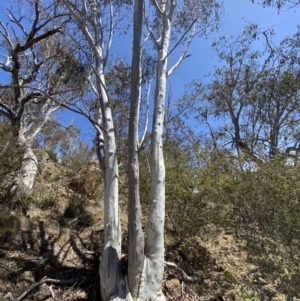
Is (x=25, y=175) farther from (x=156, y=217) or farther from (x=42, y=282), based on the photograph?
(x=156, y=217)

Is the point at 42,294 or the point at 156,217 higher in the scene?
the point at 156,217

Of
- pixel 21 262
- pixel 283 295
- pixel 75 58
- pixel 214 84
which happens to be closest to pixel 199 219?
pixel 283 295

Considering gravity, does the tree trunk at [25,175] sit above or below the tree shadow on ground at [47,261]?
above

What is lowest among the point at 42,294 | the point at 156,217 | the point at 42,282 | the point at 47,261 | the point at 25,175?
the point at 42,294

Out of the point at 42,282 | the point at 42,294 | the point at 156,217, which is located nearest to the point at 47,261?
the point at 42,282

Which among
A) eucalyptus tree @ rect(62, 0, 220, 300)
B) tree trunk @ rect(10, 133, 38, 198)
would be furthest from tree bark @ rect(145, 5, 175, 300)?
tree trunk @ rect(10, 133, 38, 198)

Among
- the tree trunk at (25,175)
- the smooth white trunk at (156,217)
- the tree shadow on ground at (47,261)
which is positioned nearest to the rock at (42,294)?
the tree shadow on ground at (47,261)

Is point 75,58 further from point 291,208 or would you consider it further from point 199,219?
point 291,208

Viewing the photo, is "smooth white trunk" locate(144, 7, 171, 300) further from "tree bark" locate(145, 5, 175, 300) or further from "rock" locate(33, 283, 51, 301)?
"rock" locate(33, 283, 51, 301)

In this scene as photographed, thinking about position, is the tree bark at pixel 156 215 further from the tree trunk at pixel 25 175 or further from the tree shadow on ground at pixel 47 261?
the tree trunk at pixel 25 175

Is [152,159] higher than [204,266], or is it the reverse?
[152,159]

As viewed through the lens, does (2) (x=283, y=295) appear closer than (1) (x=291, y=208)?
Yes

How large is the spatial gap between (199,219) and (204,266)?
88cm

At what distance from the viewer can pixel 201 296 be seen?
18.3ft
